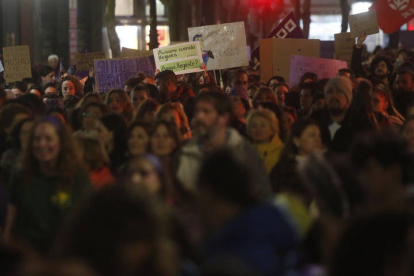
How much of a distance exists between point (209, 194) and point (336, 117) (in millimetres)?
4424

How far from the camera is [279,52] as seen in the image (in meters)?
15.2

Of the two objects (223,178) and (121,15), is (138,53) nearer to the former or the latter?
(223,178)

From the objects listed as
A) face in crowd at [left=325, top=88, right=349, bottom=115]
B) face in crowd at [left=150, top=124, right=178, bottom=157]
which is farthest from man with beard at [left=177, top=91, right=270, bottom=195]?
face in crowd at [left=325, top=88, right=349, bottom=115]

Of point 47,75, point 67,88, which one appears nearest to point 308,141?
point 67,88

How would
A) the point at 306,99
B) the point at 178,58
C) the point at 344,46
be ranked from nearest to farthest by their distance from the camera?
the point at 306,99 → the point at 178,58 → the point at 344,46

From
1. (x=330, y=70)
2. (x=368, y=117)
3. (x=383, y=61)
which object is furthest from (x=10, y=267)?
(x=383, y=61)

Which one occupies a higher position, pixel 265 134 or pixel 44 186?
pixel 265 134

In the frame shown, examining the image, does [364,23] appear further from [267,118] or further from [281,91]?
[267,118]

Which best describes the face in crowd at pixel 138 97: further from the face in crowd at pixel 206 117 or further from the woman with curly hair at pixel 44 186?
the woman with curly hair at pixel 44 186

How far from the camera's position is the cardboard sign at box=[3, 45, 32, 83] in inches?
606

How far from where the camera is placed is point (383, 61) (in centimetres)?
1491

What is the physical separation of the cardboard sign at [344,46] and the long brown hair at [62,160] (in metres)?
11.7

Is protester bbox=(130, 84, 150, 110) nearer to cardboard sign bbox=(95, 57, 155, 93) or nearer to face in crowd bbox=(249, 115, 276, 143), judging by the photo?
face in crowd bbox=(249, 115, 276, 143)

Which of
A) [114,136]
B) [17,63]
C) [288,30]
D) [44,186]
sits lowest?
[44,186]
